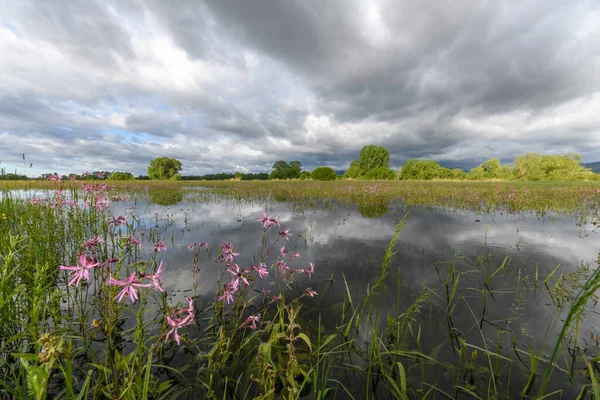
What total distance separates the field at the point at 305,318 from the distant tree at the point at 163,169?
297 ft

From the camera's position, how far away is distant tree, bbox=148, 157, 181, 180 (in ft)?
278

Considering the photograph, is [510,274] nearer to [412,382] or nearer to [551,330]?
[551,330]

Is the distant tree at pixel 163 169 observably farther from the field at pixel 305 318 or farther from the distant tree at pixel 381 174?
the field at pixel 305 318

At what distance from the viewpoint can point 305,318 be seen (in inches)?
121

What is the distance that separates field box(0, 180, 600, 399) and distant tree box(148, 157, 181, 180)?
3567 inches

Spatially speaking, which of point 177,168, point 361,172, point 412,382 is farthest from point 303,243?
point 177,168

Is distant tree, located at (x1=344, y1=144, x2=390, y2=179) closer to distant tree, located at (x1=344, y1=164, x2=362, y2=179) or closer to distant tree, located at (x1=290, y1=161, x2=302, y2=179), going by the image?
distant tree, located at (x1=344, y1=164, x2=362, y2=179)

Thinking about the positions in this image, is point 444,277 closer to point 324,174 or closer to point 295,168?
point 324,174

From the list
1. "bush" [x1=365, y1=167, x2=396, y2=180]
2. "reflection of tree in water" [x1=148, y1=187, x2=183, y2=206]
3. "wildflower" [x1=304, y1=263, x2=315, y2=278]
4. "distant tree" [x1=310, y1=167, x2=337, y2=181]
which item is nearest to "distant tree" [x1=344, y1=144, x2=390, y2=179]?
"bush" [x1=365, y1=167, x2=396, y2=180]

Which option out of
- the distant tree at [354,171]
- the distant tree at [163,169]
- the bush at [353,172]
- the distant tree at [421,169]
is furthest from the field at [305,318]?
the distant tree at [163,169]

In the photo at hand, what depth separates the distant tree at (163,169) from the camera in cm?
8469

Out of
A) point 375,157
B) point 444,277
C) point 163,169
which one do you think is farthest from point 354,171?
point 444,277

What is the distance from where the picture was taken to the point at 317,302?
11.2ft

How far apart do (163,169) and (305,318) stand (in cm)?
9947
